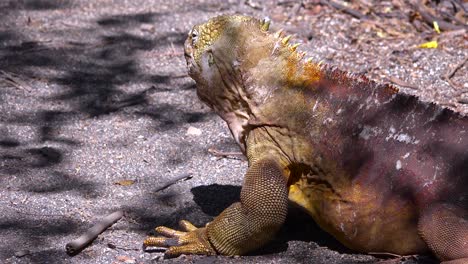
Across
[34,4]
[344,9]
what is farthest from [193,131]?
[34,4]


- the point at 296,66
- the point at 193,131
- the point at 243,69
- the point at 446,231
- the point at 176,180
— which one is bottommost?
the point at 193,131

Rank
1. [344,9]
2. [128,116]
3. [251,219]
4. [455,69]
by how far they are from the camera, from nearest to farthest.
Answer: [251,219] < [128,116] < [455,69] < [344,9]

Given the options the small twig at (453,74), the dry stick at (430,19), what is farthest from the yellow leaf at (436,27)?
the small twig at (453,74)

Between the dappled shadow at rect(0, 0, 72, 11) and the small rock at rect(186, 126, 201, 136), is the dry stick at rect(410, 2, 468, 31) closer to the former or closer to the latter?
the small rock at rect(186, 126, 201, 136)

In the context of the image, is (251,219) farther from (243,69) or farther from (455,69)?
(455,69)

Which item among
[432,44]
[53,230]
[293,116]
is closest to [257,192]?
[293,116]

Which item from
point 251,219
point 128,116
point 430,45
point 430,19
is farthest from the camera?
point 430,19
